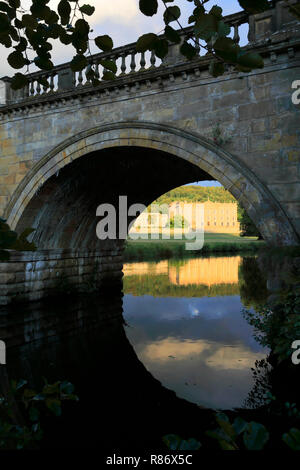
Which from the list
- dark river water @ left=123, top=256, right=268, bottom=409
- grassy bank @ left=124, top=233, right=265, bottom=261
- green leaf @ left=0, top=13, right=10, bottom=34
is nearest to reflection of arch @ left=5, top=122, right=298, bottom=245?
dark river water @ left=123, top=256, right=268, bottom=409

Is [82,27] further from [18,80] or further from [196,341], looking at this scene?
[196,341]

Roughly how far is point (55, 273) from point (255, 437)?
10.5 metres

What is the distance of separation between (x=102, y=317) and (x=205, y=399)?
5.47 meters

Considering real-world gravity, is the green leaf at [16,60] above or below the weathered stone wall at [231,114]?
below

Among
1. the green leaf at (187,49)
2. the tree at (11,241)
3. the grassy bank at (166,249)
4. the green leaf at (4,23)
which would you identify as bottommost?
the grassy bank at (166,249)

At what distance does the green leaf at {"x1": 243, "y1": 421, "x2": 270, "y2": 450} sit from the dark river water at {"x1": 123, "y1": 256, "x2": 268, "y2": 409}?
356 centimetres

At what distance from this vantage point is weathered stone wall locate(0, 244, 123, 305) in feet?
32.6

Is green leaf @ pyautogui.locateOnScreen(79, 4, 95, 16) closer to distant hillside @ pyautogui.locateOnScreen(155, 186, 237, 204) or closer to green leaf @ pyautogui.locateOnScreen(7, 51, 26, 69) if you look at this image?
green leaf @ pyautogui.locateOnScreen(7, 51, 26, 69)

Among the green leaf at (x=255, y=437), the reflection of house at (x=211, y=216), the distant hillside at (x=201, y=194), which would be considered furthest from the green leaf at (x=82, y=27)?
the distant hillside at (x=201, y=194)

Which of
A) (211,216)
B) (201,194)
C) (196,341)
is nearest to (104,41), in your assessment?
(196,341)

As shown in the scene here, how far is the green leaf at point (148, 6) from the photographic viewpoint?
1654mm

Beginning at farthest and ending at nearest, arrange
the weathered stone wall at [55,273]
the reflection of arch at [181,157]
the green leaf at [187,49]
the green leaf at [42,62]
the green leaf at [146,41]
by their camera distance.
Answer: the weathered stone wall at [55,273]
the reflection of arch at [181,157]
the green leaf at [42,62]
the green leaf at [187,49]
the green leaf at [146,41]

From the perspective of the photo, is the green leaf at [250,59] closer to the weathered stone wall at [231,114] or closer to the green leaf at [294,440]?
the green leaf at [294,440]

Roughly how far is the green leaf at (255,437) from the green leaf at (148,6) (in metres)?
1.82
